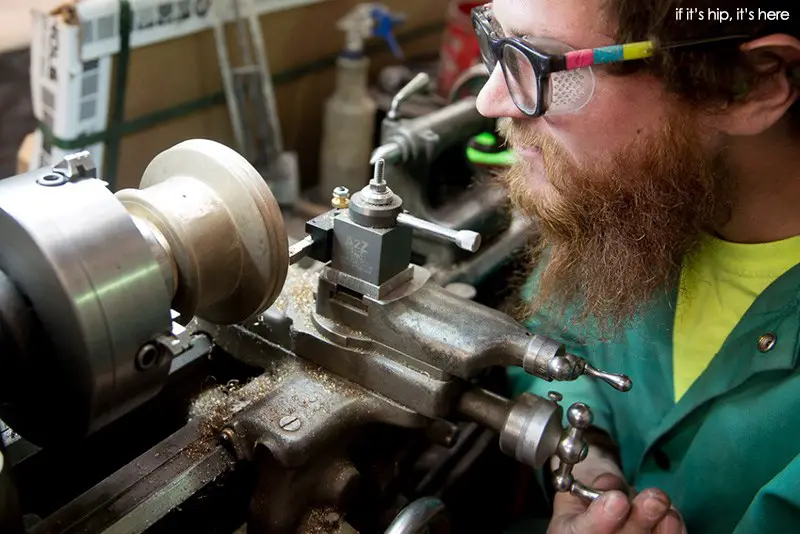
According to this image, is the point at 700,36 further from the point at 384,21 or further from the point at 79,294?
the point at 384,21

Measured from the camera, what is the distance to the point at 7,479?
25.0 inches

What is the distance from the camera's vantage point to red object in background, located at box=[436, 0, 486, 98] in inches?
77.6

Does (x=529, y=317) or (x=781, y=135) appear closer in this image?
(x=781, y=135)

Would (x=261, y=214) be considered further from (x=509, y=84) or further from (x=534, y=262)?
(x=534, y=262)

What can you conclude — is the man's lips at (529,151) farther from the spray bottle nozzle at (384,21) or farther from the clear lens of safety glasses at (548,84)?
the spray bottle nozzle at (384,21)

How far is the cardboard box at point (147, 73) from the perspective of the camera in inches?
57.1

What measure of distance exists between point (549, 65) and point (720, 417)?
541 mm

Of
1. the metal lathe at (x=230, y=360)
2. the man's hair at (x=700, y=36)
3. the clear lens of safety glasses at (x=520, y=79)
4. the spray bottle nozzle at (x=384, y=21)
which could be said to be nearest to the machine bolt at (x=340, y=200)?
the metal lathe at (x=230, y=360)

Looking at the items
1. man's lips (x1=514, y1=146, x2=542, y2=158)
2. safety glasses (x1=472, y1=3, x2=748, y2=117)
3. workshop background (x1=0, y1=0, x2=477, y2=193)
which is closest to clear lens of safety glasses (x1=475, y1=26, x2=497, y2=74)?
safety glasses (x1=472, y1=3, x2=748, y2=117)

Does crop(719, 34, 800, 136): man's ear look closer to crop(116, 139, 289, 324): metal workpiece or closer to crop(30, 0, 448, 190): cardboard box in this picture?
crop(116, 139, 289, 324): metal workpiece

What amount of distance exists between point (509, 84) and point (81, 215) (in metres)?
0.54

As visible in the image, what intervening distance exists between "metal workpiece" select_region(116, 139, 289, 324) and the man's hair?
1.46ft

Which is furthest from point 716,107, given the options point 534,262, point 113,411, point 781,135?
point 113,411

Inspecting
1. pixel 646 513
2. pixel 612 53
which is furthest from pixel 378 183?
pixel 646 513
